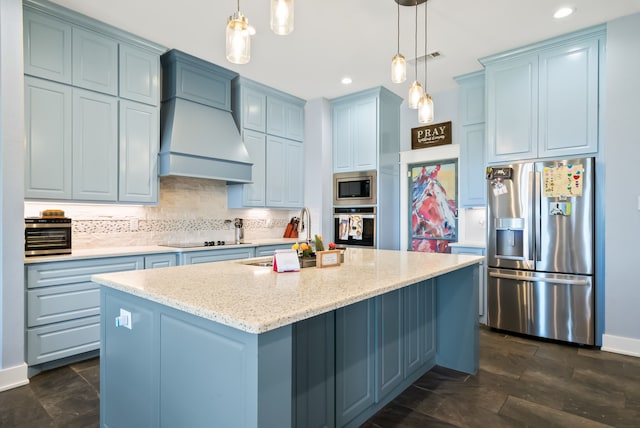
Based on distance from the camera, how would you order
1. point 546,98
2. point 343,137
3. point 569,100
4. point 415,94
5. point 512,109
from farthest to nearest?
point 343,137 < point 512,109 < point 546,98 < point 569,100 < point 415,94

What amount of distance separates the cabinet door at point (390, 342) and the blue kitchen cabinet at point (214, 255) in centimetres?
215

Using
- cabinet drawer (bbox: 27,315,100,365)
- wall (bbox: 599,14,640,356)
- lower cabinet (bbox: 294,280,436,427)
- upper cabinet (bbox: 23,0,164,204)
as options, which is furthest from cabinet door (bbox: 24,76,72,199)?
wall (bbox: 599,14,640,356)

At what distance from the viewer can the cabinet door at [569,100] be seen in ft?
10.7

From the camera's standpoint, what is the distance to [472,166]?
4.18 m

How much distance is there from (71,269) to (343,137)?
3.55 metres

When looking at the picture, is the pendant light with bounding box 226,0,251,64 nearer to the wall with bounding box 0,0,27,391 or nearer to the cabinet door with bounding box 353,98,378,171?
the wall with bounding box 0,0,27,391

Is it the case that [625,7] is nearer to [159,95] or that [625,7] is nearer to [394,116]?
[394,116]

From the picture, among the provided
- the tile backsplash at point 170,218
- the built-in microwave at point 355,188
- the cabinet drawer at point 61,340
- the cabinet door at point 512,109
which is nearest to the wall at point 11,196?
the cabinet drawer at point 61,340

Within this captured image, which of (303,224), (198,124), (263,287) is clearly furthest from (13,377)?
(303,224)

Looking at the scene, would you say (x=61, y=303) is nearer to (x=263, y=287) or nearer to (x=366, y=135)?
(x=263, y=287)

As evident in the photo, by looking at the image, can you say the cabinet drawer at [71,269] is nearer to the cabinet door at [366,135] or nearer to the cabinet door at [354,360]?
the cabinet door at [354,360]

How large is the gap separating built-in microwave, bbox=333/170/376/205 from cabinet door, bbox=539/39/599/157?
196cm

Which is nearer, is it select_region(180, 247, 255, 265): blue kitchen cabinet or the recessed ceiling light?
the recessed ceiling light

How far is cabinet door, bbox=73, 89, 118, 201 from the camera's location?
3.04 m
